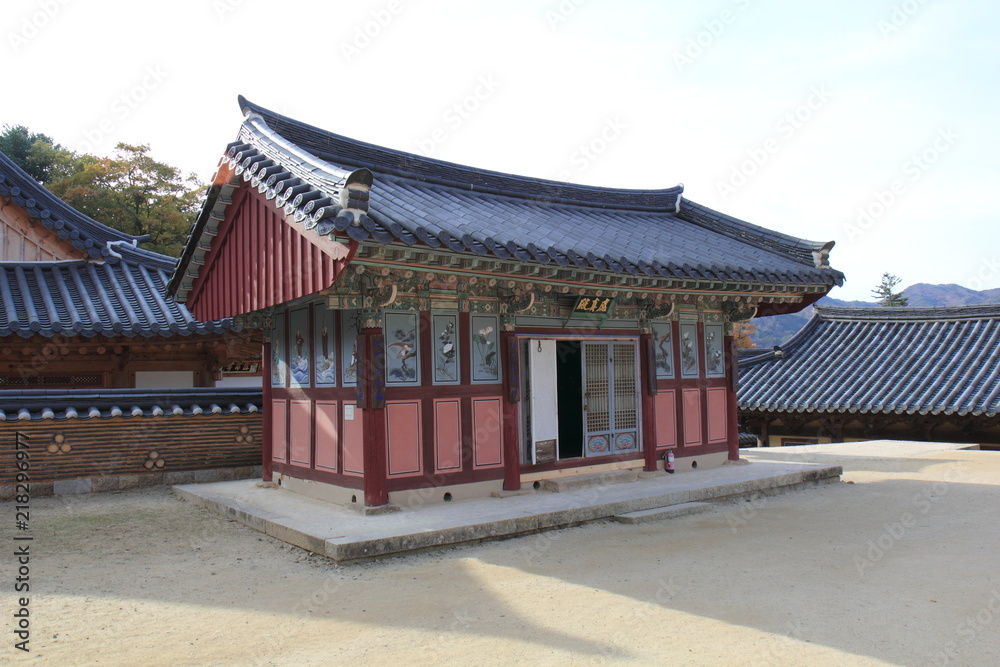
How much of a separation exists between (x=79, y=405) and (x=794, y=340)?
1918 cm

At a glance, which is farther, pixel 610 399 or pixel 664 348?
pixel 664 348

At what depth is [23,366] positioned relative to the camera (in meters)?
12.1

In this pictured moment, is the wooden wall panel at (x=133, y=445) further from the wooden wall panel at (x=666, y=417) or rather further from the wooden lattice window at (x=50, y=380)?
the wooden wall panel at (x=666, y=417)

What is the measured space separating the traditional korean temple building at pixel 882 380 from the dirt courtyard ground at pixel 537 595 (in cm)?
876

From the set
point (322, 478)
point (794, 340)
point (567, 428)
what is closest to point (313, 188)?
point (322, 478)

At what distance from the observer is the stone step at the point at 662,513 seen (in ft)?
28.7

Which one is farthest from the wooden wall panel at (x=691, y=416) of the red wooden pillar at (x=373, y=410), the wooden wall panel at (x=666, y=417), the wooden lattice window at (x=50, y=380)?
the wooden lattice window at (x=50, y=380)

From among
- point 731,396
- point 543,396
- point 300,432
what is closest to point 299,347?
point 300,432

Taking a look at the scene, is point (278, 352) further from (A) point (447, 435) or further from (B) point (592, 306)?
(B) point (592, 306)

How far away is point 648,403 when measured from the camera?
11039 mm

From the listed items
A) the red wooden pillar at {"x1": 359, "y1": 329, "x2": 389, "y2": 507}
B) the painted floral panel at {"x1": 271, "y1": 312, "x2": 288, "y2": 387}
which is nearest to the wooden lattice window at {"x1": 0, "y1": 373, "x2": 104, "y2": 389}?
the painted floral panel at {"x1": 271, "y1": 312, "x2": 288, "y2": 387}

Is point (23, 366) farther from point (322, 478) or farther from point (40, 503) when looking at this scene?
point (322, 478)

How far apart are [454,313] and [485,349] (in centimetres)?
67

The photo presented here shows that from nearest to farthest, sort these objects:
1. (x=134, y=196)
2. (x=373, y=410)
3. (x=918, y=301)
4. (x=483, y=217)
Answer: (x=373, y=410) < (x=483, y=217) < (x=134, y=196) < (x=918, y=301)
